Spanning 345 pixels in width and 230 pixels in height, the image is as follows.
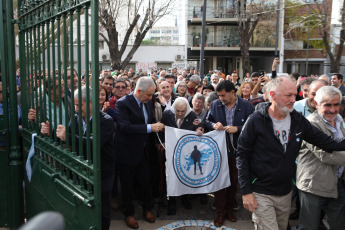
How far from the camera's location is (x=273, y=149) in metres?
3.07

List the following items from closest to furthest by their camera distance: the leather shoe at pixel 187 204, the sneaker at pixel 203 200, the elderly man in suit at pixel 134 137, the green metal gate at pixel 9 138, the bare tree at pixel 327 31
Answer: the green metal gate at pixel 9 138 < the elderly man in suit at pixel 134 137 < the leather shoe at pixel 187 204 < the sneaker at pixel 203 200 < the bare tree at pixel 327 31

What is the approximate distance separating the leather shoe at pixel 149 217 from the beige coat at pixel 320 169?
6.88 ft

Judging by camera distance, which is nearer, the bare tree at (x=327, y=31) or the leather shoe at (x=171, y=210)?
the leather shoe at (x=171, y=210)

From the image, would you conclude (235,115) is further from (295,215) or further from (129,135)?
(295,215)

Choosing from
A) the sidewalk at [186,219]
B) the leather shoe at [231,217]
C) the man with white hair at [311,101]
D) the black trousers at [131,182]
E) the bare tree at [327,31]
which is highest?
the bare tree at [327,31]

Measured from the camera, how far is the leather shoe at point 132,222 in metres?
4.49

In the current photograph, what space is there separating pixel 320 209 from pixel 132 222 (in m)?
2.32

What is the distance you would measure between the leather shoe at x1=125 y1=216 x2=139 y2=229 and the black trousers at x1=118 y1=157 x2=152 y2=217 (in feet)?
0.18

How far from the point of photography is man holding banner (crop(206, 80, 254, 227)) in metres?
4.64

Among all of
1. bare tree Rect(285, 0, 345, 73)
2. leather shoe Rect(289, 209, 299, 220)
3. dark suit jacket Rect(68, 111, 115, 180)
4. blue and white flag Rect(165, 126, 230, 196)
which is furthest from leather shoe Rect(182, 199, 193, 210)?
bare tree Rect(285, 0, 345, 73)

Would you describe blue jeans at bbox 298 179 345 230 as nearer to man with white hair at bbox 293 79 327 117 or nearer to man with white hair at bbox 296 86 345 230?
man with white hair at bbox 296 86 345 230

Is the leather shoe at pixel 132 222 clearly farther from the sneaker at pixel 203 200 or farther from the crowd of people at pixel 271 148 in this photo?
the sneaker at pixel 203 200

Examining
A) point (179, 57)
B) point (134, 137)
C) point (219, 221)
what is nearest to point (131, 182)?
A: point (134, 137)

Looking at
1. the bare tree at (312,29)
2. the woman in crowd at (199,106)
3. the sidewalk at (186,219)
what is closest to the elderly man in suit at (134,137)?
the sidewalk at (186,219)
